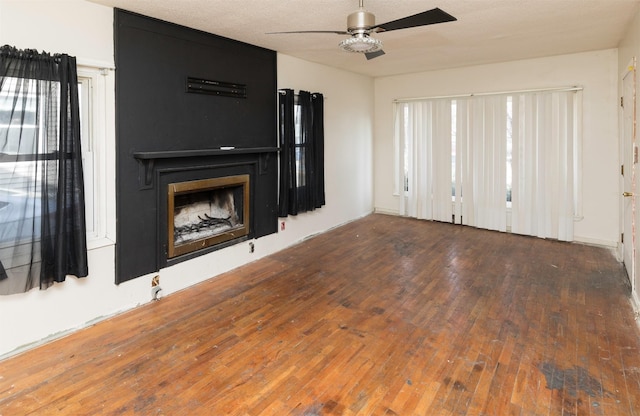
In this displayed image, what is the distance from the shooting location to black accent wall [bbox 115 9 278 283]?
325 cm

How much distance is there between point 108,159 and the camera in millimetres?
3156

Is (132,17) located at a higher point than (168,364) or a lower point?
higher

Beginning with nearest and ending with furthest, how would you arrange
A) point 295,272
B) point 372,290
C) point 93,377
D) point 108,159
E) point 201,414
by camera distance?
point 201,414
point 93,377
point 108,159
point 372,290
point 295,272

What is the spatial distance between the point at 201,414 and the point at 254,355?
61 cm

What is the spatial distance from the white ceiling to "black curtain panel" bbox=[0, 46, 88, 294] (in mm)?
→ 815

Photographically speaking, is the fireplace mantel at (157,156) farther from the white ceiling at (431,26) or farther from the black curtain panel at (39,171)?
the white ceiling at (431,26)

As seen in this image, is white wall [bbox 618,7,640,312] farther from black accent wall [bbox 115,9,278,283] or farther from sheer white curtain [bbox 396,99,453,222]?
black accent wall [bbox 115,9,278,283]

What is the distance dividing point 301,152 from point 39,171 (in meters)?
3.12

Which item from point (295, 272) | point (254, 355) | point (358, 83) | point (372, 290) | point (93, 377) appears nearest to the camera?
point (93, 377)

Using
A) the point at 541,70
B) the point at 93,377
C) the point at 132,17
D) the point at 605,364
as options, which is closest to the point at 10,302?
the point at 93,377

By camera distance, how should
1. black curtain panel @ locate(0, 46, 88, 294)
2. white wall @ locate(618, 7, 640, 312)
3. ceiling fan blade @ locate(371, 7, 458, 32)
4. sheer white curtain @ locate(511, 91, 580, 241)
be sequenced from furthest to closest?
sheer white curtain @ locate(511, 91, 580, 241)
white wall @ locate(618, 7, 640, 312)
black curtain panel @ locate(0, 46, 88, 294)
ceiling fan blade @ locate(371, 7, 458, 32)

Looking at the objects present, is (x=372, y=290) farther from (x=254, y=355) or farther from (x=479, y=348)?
(x=254, y=355)

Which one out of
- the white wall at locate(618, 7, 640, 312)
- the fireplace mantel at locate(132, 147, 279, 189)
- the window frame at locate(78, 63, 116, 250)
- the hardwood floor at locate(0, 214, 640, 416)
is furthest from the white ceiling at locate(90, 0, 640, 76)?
the hardwood floor at locate(0, 214, 640, 416)

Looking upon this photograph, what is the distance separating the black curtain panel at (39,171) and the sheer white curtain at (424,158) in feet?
16.8
